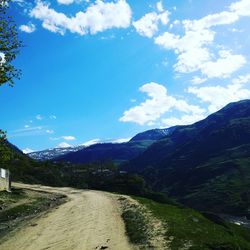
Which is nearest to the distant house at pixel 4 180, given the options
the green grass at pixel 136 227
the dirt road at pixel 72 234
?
the dirt road at pixel 72 234

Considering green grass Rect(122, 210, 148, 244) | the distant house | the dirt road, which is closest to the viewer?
the dirt road

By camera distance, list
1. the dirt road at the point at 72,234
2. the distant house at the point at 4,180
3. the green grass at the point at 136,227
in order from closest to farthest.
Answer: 1. the dirt road at the point at 72,234
2. the green grass at the point at 136,227
3. the distant house at the point at 4,180

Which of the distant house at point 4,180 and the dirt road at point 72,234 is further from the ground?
the distant house at point 4,180

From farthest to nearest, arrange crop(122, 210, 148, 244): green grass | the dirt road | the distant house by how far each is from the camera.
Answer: the distant house, crop(122, 210, 148, 244): green grass, the dirt road

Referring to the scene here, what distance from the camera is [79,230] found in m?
35.9

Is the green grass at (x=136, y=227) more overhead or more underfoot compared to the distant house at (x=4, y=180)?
more underfoot

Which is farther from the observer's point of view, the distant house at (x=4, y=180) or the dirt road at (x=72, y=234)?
the distant house at (x=4, y=180)

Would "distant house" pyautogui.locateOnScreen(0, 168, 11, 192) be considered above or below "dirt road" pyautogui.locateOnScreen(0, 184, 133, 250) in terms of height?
above

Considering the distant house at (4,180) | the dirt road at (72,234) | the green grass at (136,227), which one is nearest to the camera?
the dirt road at (72,234)

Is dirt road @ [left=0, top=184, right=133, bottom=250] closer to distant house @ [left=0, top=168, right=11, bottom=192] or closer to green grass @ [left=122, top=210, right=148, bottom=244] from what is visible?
green grass @ [left=122, top=210, right=148, bottom=244]

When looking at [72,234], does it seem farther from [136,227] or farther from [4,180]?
[4,180]

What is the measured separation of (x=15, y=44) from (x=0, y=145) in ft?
24.4

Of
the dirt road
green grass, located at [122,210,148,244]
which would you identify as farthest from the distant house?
green grass, located at [122,210,148,244]

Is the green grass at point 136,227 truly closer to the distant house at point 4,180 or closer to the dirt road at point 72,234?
the dirt road at point 72,234
